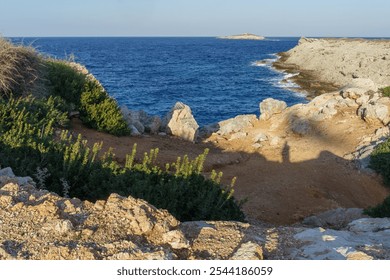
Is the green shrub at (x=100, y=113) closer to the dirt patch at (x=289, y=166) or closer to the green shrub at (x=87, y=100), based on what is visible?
the green shrub at (x=87, y=100)

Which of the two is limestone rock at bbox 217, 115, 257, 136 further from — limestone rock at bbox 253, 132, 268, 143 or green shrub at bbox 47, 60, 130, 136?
green shrub at bbox 47, 60, 130, 136

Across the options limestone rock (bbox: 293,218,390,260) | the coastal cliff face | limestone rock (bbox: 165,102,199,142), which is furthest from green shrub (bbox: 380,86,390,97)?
the coastal cliff face

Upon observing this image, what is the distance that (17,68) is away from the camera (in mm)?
14000

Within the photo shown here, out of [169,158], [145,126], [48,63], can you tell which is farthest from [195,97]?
[169,158]

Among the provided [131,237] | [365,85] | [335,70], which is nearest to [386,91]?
[365,85]

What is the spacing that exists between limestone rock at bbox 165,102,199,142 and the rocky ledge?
515 inches

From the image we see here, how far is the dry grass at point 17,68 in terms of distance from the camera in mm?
13047

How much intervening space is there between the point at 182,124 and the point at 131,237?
14299mm

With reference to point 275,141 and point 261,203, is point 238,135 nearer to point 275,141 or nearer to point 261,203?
point 275,141

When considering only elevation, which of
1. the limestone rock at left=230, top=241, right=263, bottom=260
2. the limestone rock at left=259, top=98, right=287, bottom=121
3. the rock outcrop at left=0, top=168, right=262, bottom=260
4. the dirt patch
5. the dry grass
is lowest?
the dirt patch

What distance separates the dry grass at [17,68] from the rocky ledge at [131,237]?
356 inches

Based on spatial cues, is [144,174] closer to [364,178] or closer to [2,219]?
[2,219]

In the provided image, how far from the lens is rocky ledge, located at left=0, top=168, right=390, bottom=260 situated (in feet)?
12.7

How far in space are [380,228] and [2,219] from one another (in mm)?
5358
